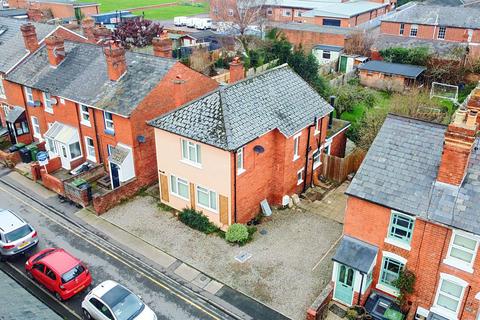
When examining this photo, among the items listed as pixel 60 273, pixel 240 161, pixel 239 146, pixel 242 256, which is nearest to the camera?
pixel 60 273

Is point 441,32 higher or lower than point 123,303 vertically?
higher

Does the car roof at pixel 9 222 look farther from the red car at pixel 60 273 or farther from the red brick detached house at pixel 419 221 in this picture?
the red brick detached house at pixel 419 221

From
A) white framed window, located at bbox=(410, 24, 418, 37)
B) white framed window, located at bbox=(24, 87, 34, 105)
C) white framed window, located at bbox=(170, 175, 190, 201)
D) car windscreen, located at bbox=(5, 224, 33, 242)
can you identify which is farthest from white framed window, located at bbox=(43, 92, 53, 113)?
white framed window, located at bbox=(410, 24, 418, 37)

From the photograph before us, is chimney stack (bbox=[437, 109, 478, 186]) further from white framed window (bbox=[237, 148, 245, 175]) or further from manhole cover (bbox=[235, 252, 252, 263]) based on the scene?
manhole cover (bbox=[235, 252, 252, 263])

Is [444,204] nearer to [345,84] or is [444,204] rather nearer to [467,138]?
[467,138]

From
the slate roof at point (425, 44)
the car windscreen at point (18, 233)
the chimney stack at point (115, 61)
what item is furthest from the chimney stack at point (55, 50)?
the slate roof at point (425, 44)

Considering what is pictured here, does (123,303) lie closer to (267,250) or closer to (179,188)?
(267,250)

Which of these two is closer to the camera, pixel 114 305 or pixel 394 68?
pixel 114 305

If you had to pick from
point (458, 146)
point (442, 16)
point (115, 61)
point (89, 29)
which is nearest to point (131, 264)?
point (115, 61)
